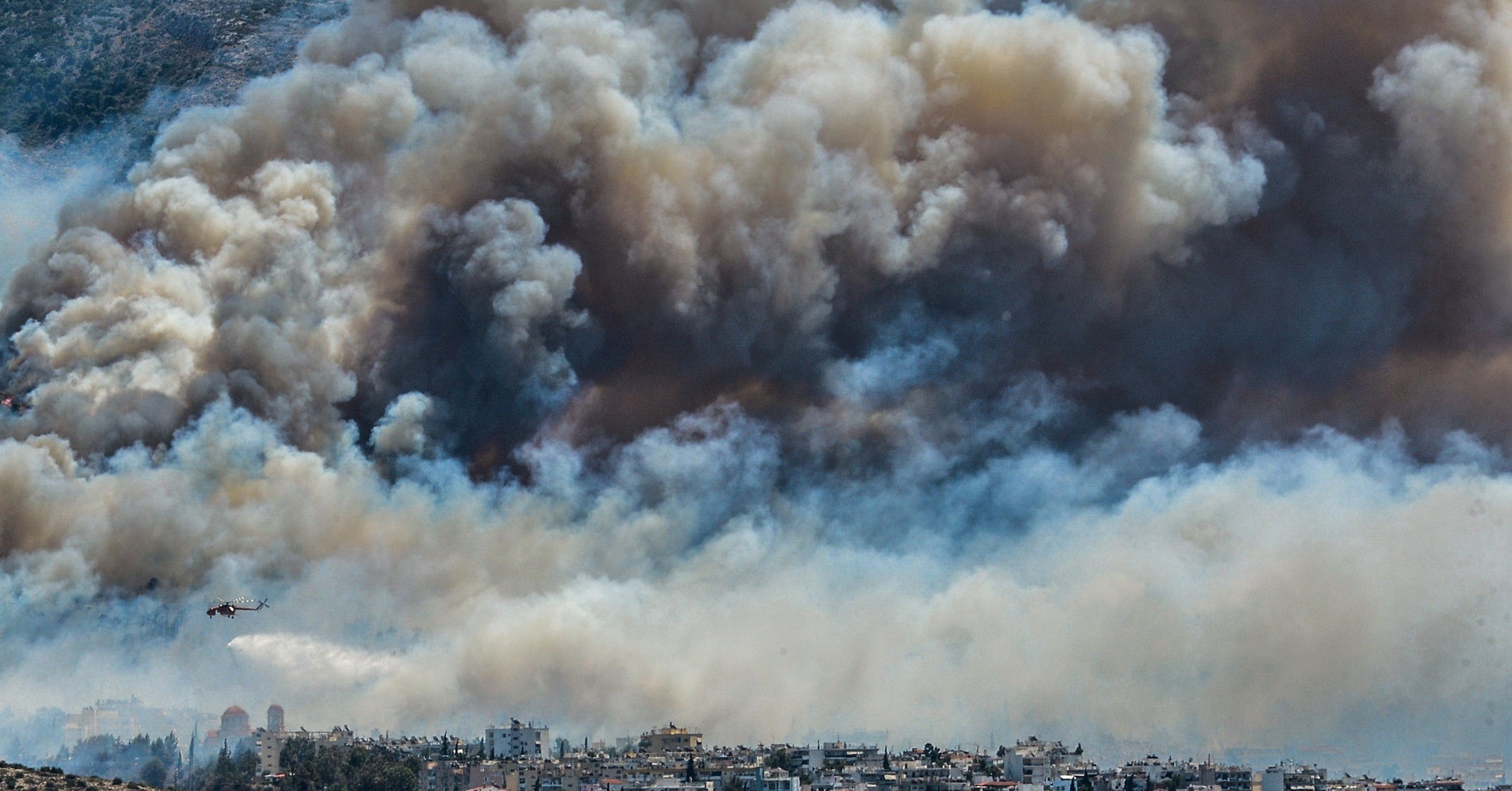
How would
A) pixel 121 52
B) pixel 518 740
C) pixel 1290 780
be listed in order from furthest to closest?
1. pixel 121 52
2. pixel 518 740
3. pixel 1290 780

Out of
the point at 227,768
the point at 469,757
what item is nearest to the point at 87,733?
the point at 227,768

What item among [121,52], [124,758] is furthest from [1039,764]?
[121,52]

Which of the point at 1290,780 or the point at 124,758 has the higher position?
the point at 124,758

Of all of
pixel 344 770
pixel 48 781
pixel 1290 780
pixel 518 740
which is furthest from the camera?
pixel 518 740

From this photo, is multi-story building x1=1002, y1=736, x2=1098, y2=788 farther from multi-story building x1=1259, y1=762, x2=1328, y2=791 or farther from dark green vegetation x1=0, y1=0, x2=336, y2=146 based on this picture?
dark green vegetation x1=0, y1=0, x2=336, y2=146

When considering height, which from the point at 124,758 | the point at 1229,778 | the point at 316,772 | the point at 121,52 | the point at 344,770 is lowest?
the point at 1229,778

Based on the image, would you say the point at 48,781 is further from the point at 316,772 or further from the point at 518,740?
the point at 518,740

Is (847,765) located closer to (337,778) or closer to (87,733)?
(337,778)

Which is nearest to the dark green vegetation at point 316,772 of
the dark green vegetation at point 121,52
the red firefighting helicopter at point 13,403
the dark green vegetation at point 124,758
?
the dark green vegetation at point 124,758

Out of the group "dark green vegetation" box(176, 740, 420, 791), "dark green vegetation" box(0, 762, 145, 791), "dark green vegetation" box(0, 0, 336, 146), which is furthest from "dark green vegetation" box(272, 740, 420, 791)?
"dark green vegetation" box(0, 0, 336, 146)
